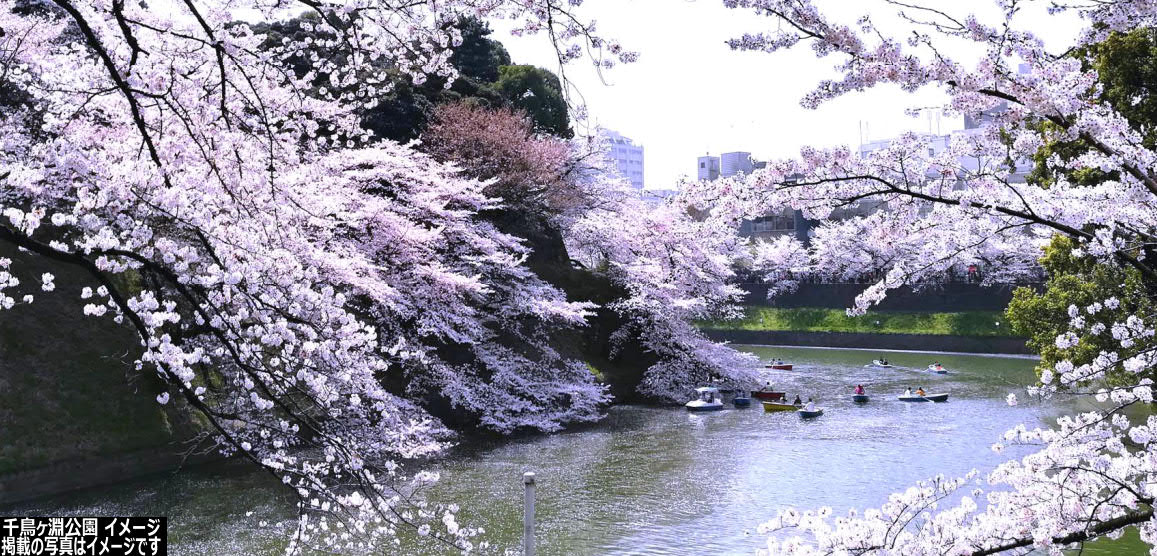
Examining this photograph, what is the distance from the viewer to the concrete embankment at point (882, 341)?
3136 centimetres

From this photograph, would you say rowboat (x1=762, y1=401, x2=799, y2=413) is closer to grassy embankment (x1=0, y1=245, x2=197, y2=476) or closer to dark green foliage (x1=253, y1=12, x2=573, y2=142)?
dark green foliage (x1=253, y1=12, x2=573, y2=142)

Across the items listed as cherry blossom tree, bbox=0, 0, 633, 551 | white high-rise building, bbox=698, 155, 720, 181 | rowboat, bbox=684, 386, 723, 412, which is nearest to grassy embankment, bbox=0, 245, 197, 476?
cherry blossom tree, bbox=0, 0, 633, 551

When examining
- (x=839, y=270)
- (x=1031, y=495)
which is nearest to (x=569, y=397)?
(x=1031, y=495)

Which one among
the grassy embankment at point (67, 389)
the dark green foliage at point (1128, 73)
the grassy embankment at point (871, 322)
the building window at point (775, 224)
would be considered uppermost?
the building window at point (775, 224)

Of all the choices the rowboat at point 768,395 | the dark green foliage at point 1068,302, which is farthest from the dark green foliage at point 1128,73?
the rowboat at point 768,395

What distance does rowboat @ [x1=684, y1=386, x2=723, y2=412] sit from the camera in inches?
771

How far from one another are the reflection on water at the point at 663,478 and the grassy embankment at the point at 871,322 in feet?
42.6

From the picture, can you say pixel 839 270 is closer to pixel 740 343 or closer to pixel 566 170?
pixel 740 343

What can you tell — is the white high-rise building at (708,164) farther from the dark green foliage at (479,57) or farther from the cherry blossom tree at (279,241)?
the cherry blossom tree at (279,241)

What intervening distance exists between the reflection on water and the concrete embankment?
1137 centimetres

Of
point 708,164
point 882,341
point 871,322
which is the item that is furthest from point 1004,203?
point 708,164

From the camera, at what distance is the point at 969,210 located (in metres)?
3.86

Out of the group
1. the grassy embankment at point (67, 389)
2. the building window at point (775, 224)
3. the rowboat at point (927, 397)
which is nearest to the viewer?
the grassy embankment at point (67, 389)

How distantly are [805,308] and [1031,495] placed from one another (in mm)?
37215
